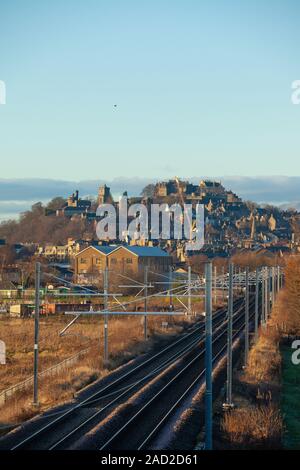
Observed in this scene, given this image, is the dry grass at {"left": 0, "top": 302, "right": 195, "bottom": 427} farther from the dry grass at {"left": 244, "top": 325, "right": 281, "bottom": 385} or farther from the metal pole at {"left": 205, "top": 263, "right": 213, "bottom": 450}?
the metal pole at {"left": 205, "top": 263, "right": 213, "bottom": 450}

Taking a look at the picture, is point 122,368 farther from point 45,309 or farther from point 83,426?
point 45,309

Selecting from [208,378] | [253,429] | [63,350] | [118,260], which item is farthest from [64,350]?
[118,260]

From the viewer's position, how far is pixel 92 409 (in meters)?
20.4

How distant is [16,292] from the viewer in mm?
69000

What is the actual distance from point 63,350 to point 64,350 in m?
0.06

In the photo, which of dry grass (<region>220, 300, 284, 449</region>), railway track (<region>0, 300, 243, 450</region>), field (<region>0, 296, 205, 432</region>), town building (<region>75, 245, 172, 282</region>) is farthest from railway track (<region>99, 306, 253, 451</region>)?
Result: town building (<region>75, 245, 172, 282</region>)

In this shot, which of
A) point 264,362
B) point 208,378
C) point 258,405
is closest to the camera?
point 208,378

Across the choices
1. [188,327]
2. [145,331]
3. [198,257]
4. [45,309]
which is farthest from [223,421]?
[198,257]

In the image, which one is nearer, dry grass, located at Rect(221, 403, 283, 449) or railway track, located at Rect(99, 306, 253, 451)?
dry grass, located at Rect(221, 403, 283, 449)

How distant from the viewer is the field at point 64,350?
2272 cm

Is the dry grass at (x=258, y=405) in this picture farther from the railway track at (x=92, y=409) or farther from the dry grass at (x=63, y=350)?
the dry grass at (x=63, y=350)

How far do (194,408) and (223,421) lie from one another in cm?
178

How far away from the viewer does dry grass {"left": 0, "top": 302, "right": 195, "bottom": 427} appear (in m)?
22.7

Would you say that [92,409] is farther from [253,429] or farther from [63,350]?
[63,350]
